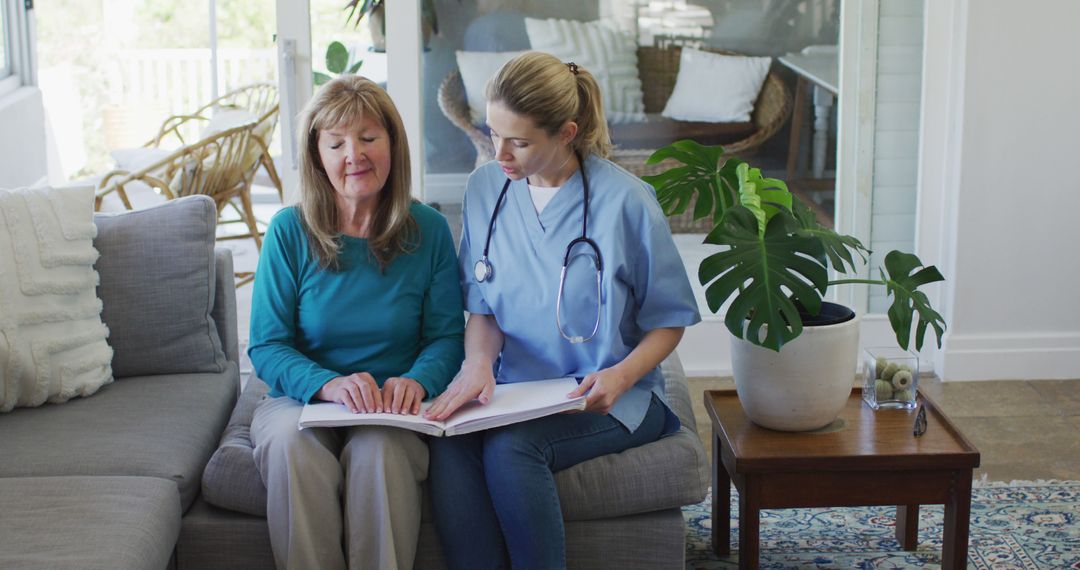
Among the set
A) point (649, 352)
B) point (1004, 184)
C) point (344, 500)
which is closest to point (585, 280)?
point (649, 352)

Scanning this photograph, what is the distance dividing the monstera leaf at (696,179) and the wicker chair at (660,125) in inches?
45.0

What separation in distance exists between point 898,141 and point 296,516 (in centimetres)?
235

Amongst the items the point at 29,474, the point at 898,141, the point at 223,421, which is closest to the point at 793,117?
the point at 898,141

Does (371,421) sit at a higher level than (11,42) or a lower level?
lower

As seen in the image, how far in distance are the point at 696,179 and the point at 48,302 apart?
1246mm

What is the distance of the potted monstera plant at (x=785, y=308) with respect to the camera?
6.59ft

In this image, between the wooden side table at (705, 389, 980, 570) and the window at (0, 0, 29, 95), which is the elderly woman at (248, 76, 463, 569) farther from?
the window at (0, 0, 29, 95)

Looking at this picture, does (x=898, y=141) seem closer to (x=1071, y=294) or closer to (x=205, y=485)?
(x=1071, y=294)

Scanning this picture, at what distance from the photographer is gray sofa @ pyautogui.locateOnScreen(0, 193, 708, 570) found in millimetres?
1780

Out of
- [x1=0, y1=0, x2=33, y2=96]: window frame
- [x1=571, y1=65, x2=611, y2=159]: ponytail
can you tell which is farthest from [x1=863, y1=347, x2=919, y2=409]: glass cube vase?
[x1=0, y1=0, x2=33, y2=96]: window frame

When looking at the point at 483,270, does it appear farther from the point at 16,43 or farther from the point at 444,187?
the point at 16,43

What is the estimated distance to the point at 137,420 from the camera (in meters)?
2.15

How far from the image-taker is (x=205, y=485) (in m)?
2.00

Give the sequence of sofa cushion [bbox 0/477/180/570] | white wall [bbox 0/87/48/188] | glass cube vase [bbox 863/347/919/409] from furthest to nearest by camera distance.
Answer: white wall [bbox 0/87/48/188] → glass cube vase [bbox 863/347/919/409] → sofa cushion [bbox 0/477/180/570]
